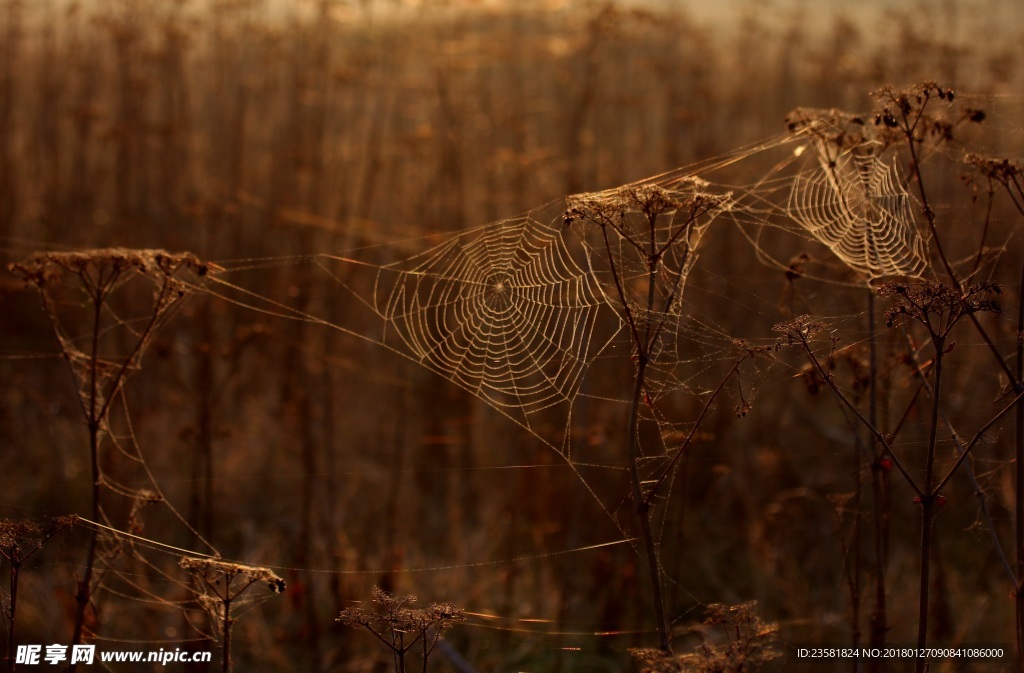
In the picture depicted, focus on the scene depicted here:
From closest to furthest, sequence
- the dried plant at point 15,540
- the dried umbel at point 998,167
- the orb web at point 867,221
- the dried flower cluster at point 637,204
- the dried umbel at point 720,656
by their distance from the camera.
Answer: the dried umbel at point 720,656
the dried plant at point 15,540
the dried flower cluster at point 637,204
the dried umbel at point 998,167
the orb web at point 867,221

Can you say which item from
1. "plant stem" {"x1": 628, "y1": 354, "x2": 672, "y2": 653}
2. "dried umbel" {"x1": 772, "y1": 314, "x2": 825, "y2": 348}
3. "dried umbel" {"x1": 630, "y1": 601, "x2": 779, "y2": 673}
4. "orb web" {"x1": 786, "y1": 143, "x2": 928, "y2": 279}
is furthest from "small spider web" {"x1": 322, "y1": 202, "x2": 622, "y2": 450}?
"orb web" {"x1": 786, "y1": 143, "x2": 928, "y2": 279}

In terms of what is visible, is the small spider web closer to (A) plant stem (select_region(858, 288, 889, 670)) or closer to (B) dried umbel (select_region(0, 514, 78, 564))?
(A) plant stem (select_region(858, 288, 889, 670))

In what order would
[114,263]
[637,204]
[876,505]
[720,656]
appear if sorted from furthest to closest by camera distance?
[876,505] < [114,263] < [637,204] < [720,656]

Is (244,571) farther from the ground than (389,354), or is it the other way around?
(389,354)

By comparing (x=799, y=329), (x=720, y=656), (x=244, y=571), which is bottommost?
(x=720, y=656)

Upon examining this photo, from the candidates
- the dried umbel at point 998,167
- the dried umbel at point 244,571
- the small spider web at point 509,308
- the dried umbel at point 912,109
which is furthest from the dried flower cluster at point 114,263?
the dried umbel at point 998,167

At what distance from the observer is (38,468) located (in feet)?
16.1

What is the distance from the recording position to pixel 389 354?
554cm

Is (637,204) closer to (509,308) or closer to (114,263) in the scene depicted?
(114,263)

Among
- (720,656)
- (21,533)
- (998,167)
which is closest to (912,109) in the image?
(998,167)

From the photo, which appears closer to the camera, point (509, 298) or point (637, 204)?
point (637, 204)

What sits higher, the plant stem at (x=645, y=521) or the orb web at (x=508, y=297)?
the orb web at (x=508, y=297)

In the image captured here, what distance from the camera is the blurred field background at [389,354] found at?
3.87 meters

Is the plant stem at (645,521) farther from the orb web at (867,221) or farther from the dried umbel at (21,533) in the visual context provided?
the dried umbel at (21,533)
